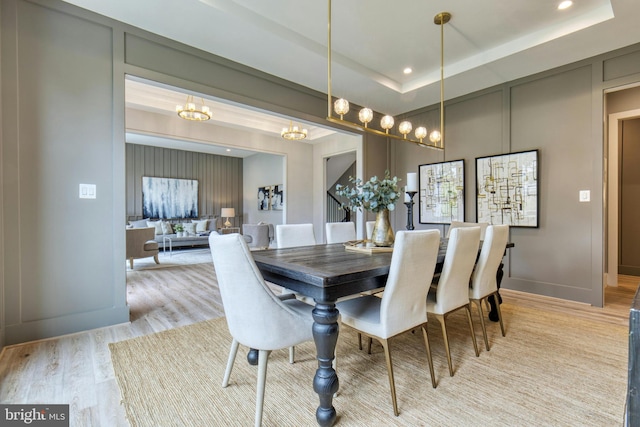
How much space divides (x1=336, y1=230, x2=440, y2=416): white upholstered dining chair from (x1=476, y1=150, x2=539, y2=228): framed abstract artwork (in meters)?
2.80

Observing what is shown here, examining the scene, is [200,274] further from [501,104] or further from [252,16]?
[501,104]

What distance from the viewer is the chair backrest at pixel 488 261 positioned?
7.23 feet

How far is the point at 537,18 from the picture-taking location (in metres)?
2.74

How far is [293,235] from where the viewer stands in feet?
8.96

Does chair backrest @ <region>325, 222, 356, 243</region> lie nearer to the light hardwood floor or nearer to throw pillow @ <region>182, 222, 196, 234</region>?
the light hardwood floor

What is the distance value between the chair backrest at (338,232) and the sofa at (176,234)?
4.88 metres

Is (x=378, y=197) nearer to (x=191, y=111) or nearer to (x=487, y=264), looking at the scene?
(x=487, y=264)

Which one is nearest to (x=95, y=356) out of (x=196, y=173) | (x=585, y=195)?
(x=585, y=195)

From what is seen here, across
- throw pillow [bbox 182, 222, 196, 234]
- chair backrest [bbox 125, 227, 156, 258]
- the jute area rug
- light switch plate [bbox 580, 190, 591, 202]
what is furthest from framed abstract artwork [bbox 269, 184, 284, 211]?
light switch plate [bbox 580, 190, 591, 202]

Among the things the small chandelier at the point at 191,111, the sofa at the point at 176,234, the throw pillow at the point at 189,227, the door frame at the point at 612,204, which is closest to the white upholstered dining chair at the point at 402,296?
the door frame at the point at 612,204

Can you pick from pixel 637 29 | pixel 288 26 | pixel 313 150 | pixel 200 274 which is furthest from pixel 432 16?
pixel 313 150

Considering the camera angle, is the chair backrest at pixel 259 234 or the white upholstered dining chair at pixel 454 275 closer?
the white upholstered dining chair at pixel 454 275

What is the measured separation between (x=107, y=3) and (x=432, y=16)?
272cm

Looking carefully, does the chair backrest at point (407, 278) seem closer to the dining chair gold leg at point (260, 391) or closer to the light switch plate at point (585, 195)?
the dining chair gold leg at point (260, 391)
